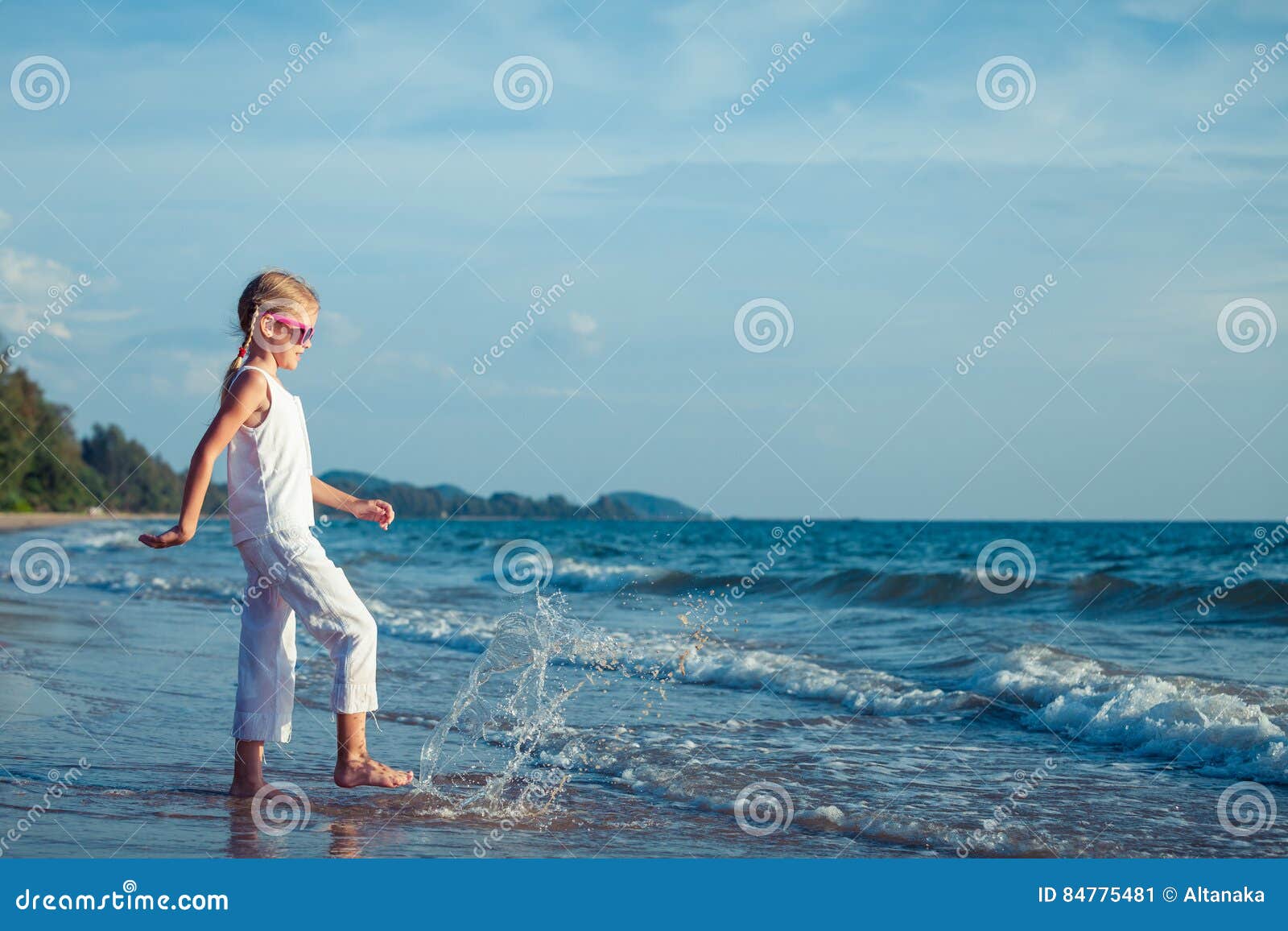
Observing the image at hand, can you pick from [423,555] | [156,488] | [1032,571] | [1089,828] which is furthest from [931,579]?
[156,488]

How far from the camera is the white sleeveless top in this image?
393 cm

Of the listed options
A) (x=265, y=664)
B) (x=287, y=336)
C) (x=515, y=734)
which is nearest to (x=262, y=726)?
(x=265, y=664)

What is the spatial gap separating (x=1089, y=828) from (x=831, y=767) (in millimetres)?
1337

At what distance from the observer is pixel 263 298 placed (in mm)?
→ 4133

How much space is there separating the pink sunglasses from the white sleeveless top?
0.66 feet

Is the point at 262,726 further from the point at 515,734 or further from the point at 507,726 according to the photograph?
the point at 507,726

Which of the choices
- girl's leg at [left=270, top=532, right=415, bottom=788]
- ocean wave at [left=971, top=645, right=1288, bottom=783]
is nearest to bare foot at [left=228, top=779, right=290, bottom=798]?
girl's leg at [left=270, top=532, right=415, bottom=788]

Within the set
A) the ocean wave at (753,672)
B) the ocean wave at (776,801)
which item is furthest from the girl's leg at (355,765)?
the ocean wave at (753,672)

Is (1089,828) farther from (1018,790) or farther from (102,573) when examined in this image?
(102,573)

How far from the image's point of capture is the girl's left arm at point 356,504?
13.7 ft

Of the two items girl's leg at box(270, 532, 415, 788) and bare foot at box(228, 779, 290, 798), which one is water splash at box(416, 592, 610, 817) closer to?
girl's leg at box(270, 532, 415, 788)

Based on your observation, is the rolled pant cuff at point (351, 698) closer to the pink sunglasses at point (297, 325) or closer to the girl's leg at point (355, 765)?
the girl's leg at point (355, 765)

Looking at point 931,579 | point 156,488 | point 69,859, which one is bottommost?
point 69,859

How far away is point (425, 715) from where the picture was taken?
669 cm
